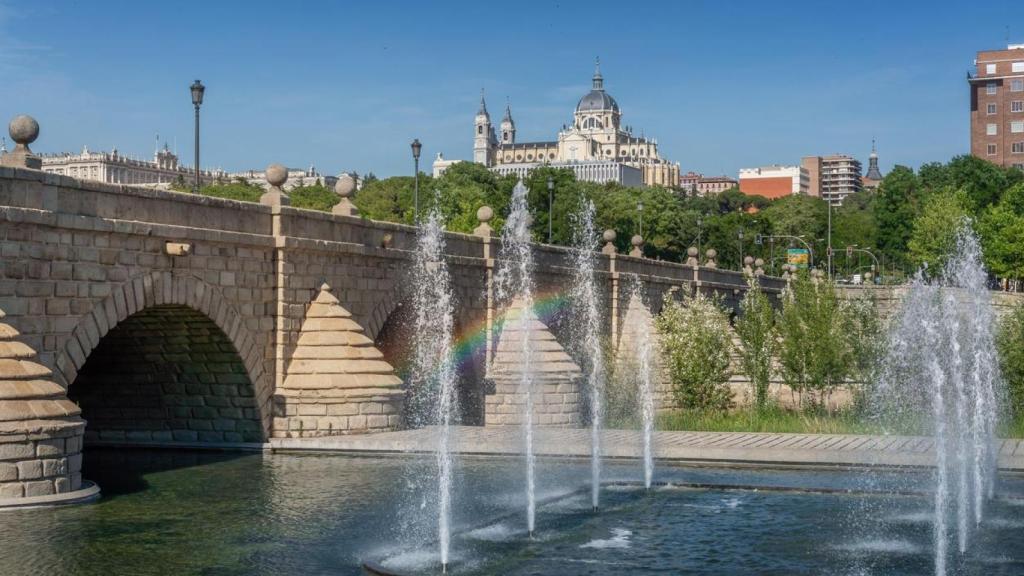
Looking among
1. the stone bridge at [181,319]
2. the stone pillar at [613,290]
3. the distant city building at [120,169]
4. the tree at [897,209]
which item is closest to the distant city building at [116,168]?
the distant city building at [120,169]

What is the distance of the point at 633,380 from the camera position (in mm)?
36375

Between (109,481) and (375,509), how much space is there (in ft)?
15.5

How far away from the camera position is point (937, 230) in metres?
77.8

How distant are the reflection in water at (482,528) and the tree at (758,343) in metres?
11.8

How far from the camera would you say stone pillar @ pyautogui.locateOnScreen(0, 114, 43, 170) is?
17188 mm

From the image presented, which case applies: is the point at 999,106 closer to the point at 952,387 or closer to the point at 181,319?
the point at 952,387

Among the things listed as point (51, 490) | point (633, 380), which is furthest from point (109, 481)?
point (633, 380)

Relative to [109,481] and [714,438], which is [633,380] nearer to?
[714,438]

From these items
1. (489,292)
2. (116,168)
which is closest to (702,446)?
(489,292)

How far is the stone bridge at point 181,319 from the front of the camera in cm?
1611

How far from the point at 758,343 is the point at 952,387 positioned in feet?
15.6

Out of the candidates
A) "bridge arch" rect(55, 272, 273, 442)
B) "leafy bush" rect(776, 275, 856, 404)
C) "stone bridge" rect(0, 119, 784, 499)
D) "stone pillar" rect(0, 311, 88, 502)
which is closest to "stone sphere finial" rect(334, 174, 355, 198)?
"stone bridge" rect(0, 119, 784, 499)

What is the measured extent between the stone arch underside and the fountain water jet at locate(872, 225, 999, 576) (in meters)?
11.5

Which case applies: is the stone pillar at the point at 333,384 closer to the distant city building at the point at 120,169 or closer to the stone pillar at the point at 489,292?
the stone pillar at the point at 489,292
